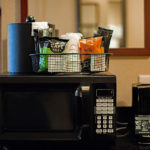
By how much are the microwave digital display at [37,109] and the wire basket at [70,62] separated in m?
0.09

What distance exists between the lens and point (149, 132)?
1.11 meters

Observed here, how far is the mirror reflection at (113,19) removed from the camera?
1.35 meters

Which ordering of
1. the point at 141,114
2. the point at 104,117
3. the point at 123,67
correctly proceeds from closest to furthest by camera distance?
the point at 104,117 < the point at 141,114 < the point at 123,67

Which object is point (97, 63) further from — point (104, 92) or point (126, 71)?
point (126, 71)

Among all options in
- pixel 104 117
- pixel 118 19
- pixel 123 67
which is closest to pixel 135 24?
pixel 118 19

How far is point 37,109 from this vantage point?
3.22ft

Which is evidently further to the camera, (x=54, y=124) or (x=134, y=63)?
(x=134, y=63)

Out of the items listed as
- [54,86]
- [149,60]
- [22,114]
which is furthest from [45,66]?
[149,60]

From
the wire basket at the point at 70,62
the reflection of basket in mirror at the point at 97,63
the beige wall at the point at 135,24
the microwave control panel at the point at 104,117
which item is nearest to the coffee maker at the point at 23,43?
the wire basket at the point at 70,62

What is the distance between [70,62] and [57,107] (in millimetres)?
176

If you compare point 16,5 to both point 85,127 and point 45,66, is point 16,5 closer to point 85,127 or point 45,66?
point 45,66

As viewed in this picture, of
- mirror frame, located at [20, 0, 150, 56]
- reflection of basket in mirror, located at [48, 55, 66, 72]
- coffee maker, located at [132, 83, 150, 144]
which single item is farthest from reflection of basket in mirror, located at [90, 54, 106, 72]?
mirror frame, located at [20, 0, 150, 56]

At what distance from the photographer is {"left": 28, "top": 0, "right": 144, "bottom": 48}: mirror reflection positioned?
1.35 metres

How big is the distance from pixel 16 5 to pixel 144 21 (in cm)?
68
